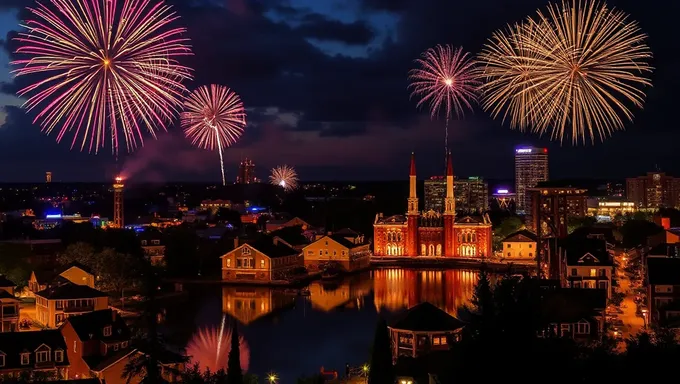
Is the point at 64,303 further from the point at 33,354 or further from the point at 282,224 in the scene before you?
the point at 282,224

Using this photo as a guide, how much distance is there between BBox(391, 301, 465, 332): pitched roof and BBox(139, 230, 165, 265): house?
20591 millimetres

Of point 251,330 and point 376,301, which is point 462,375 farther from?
point 376,301

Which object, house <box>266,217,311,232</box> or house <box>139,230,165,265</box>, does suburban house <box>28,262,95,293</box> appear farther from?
house <box>266,217,311,232</box>

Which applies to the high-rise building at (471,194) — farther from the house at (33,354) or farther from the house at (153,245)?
the house at (33,354)

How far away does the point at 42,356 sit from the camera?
14.4m

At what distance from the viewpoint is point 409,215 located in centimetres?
4356

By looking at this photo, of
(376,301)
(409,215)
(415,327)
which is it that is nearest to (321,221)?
(409,215)

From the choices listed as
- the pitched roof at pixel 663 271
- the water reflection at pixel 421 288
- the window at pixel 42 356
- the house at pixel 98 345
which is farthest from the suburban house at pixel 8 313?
the pitched roof at pixel 663 271

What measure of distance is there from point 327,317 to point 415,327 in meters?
8.77

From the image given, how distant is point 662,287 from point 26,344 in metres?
15.6

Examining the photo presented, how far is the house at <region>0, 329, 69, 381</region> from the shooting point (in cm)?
1391

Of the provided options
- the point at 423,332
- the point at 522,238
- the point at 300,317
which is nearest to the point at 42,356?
the point at 423,332

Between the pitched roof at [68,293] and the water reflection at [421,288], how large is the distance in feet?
31.4

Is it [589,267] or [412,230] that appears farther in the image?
[412,230]
